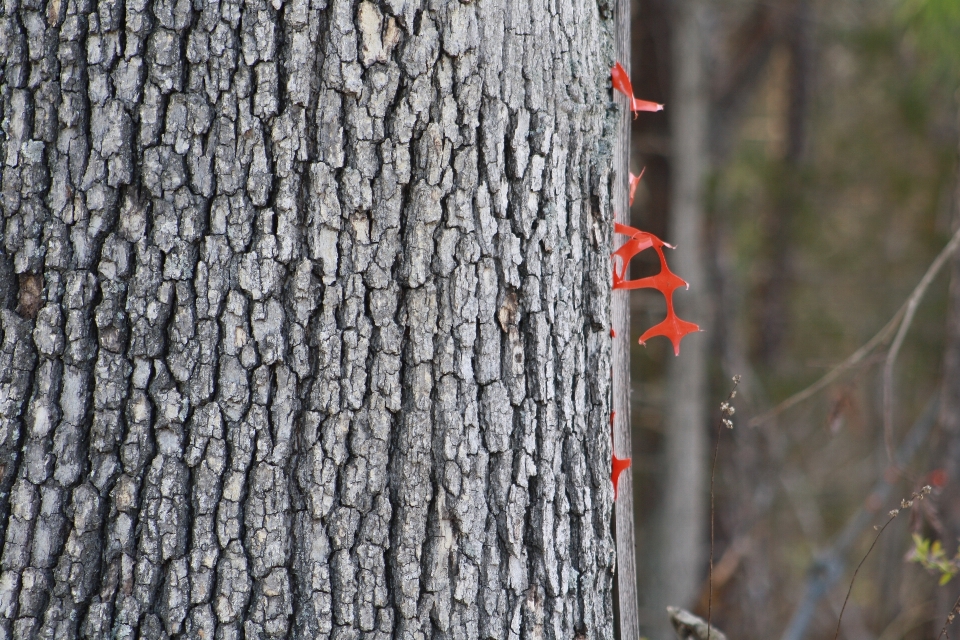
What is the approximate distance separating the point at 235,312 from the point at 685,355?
3727mm

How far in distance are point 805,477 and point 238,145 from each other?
7294 mm

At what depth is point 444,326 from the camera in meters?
1.17

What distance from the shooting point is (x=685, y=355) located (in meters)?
4.44

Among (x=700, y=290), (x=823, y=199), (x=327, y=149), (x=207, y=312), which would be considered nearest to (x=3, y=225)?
(x=207, y=312)

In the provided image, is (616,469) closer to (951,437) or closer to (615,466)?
(615,466)

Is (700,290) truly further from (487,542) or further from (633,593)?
(487,542)

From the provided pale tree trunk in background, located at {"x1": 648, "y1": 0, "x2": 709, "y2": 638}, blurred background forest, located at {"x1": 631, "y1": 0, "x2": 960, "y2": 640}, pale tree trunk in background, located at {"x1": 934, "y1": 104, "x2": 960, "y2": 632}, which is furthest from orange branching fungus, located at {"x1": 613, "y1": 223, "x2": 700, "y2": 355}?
pale tree trunk in background, located at {"x1": 648, "y1": 0, "x2": 709, "y2": 638}

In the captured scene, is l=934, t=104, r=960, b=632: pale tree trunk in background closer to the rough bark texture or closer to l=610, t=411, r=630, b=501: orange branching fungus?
l=610, t=411, r=630, b=501: orange branching fungus

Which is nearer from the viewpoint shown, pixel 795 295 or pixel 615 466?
pixel 615 466

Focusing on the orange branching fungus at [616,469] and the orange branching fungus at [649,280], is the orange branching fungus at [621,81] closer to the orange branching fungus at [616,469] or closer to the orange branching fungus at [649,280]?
the orange branching fungus at [649,280]

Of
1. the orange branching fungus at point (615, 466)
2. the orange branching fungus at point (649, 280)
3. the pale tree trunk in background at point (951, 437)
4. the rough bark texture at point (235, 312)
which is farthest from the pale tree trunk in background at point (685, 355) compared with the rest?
the rough bark texture at point (235, 312)

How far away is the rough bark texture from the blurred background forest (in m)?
1.87

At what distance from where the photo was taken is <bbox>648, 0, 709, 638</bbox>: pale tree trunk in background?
173 inches

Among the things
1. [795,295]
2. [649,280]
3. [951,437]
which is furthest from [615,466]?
→ [795,295]
